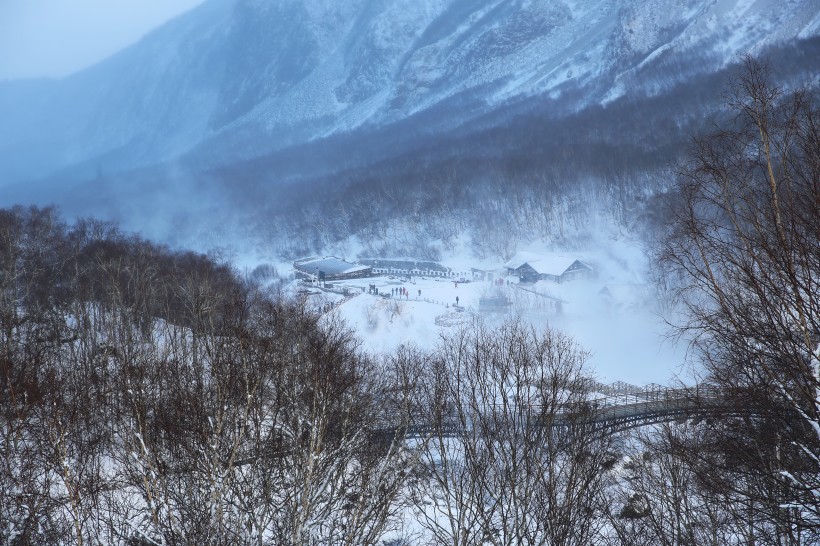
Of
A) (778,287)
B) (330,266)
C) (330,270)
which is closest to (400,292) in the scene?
(330,270)

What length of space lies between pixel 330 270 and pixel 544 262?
23685 mm

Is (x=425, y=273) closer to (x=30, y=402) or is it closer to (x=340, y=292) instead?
(x=340, y=292)

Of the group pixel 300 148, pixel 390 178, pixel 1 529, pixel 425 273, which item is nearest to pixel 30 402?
pixel 1 529

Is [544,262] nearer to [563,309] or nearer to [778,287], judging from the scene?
[563,309]

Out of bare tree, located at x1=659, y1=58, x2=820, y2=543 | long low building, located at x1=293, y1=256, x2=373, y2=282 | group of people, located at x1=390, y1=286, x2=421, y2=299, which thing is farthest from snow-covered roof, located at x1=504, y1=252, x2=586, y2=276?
bare tree, located at x1=659, y1=58, x2=820, y2=543

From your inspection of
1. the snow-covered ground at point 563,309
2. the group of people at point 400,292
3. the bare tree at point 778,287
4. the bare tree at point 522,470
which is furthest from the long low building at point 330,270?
the bare tree at point 778,287

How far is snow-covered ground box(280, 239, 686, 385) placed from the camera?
127 ft

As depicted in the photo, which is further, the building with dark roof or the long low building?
the long low building

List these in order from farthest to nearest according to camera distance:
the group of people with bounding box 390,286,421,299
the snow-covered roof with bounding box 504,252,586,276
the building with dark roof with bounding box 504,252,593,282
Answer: the snow-covered roof with bounding box 504,252,586,276
the building with dark roof with bounding box 504,252,593,282
the group of people with bounding box 390,286,421,299

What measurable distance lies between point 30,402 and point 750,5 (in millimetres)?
134165

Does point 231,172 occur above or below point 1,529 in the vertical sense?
above

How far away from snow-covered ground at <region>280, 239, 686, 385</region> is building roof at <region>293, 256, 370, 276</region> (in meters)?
4.25

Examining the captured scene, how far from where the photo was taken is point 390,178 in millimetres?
97562

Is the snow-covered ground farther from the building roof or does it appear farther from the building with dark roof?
the building roof
